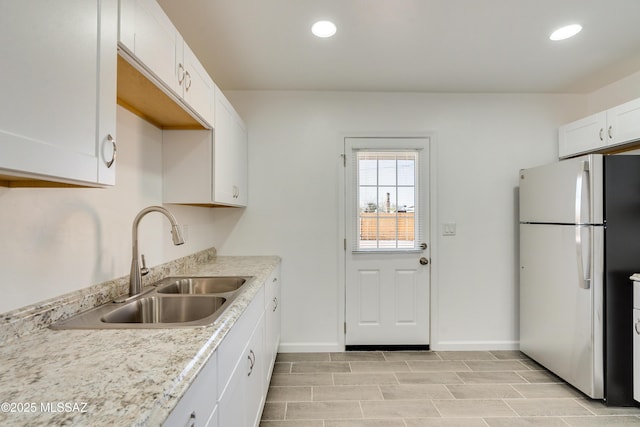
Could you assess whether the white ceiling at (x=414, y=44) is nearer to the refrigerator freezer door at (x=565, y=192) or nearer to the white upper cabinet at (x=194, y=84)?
the white upper cabinet at (x=194, y=84)

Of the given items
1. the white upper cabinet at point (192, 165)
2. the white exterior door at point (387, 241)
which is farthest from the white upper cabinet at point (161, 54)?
the white exterior door at point (387, 241)

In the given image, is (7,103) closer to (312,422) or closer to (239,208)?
(312,422)

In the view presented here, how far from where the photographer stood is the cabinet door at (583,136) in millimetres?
2562

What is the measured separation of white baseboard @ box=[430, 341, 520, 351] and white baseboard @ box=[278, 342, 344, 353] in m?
0.92

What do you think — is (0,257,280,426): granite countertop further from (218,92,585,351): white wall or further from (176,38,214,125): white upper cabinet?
(218,92,585,351): white wall

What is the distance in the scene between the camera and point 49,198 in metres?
1.18

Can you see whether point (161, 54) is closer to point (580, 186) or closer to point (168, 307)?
point (168, 307)

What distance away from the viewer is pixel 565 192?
2.32 metres

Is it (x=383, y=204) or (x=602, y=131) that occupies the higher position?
(x=602, y=131)

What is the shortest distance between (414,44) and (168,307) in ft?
7.36

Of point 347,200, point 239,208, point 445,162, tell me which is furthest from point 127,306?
point 445,162

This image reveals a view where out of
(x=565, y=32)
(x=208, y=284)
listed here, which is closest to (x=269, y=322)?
(x=208, y=284)

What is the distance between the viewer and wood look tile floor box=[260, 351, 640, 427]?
78.9 inches

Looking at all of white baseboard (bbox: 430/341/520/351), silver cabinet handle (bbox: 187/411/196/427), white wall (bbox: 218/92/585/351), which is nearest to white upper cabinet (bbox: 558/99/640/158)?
white wall (bbox: 218/92/585/351)
